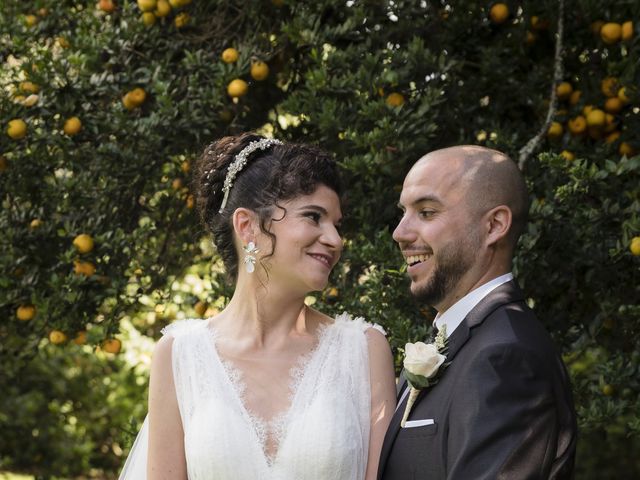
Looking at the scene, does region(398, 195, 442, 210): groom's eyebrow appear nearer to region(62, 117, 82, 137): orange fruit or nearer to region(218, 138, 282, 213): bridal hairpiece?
region(218, 138, 282, 213): bridal hairpiece

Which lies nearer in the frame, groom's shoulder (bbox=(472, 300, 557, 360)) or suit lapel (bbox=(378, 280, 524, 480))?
groom's shoulder (bbox=(472, 300, 557, 360))

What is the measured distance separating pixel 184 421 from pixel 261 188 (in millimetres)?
875

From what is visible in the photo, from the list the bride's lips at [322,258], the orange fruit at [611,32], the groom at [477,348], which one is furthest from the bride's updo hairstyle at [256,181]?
the orange fruit at [611,32]

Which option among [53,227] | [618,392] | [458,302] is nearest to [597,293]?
[618,392]

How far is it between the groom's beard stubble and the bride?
61 cm

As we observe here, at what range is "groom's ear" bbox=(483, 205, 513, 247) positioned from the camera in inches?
114

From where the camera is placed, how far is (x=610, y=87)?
4.48 m

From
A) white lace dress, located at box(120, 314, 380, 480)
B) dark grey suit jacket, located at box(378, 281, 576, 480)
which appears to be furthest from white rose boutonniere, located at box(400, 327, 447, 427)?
white lace dress, located at box(120, 314, 380, 480)

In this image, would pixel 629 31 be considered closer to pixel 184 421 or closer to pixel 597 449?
pixel 184 421

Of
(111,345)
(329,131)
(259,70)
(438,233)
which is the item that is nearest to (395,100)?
(329,131)

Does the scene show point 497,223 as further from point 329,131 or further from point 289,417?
point 329,131

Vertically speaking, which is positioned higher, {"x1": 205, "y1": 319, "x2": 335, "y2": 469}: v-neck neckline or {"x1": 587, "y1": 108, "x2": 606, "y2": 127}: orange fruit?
{"x1": 587, "y1": 108, "x2": 606, "y2": 127}: orange fruit

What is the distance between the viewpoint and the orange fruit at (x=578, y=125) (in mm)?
4488

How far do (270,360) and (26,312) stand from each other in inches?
59.9
